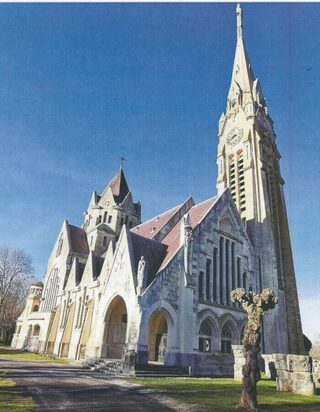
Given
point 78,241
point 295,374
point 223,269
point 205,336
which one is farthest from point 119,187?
point 295,374

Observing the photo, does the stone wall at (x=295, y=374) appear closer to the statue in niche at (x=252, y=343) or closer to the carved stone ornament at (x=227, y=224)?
the statue in niche at (x=252, y=343)

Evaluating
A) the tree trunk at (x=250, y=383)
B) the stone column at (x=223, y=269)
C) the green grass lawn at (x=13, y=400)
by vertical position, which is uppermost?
the stone column at (x=223, y=269)

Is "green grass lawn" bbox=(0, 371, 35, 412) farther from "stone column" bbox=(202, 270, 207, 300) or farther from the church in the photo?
"stone column" bbox=(202, 270, 207, 300)

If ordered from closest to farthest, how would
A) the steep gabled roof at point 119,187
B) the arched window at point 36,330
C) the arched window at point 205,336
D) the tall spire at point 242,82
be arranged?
the arched window at point 205,336 < the tall spire at point 242,82 < the arched window at point 36,330 < the steep gabled roof at point 119,187

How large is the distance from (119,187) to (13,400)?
1790 inches

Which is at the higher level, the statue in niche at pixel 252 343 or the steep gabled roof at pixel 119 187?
the steep gabled roof at pixel 119 187

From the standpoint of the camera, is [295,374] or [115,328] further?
[115,328]

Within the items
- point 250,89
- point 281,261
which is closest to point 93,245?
point 281,261

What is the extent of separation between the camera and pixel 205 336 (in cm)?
2408

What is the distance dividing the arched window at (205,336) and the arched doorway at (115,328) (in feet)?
21.5

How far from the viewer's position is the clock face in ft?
133

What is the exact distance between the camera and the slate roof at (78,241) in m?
45.0

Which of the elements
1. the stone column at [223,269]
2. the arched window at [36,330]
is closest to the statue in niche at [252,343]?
the stone column at [223,269]

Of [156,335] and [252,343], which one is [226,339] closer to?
[156,335]
